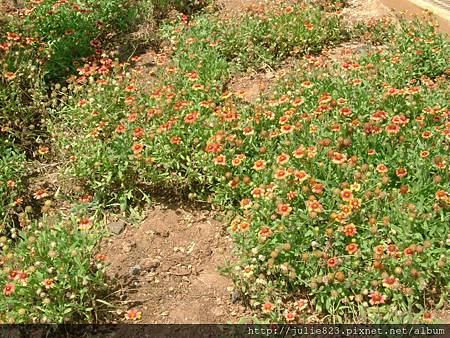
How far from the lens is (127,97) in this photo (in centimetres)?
505

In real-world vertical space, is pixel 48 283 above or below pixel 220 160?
below

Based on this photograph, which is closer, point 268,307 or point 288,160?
point 268,307

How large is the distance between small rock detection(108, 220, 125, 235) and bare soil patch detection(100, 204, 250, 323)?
5 cm

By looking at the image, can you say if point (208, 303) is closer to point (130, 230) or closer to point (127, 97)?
point (130, 230)

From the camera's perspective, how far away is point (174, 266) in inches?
160

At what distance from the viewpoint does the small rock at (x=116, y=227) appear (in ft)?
14.2

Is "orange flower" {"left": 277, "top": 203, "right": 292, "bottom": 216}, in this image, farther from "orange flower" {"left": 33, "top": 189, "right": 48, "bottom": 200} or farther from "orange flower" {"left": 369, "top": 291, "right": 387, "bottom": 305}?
"orange flower" {"left": 33, "top": 189, "right": 48, "bottom": 200}

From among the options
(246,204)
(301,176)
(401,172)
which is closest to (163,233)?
(246,204)

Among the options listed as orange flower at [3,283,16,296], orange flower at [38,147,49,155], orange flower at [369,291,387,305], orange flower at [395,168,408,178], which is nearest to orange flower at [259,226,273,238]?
orange flower at [369,291,387,305]

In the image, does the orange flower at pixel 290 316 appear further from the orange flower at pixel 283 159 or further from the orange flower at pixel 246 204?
the orange flower at pixel 283 159

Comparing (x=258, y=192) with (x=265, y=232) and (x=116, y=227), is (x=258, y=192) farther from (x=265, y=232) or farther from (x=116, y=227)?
(x=116, y=227)

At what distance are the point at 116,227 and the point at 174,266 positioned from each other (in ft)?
1.98

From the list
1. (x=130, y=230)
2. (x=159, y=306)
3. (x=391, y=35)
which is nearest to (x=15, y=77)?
(x=130, y=230)

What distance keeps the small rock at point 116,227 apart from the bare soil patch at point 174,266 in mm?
48
